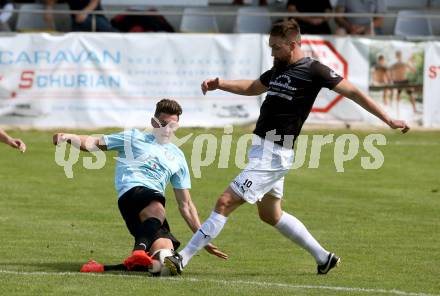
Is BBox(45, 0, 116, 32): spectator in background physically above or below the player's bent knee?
below

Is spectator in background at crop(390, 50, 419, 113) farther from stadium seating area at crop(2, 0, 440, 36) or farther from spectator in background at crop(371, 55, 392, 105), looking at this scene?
stadium seating area at crop(2, 0, 440, 36)

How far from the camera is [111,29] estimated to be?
852 inches

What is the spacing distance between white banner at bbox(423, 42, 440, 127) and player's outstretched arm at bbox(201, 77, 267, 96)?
11793 mm

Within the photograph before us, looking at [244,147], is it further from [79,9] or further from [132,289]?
[132,289]

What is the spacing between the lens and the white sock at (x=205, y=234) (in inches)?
373

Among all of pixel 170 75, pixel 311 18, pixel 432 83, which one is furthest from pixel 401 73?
pixel 170 75

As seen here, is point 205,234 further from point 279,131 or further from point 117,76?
point 117,76

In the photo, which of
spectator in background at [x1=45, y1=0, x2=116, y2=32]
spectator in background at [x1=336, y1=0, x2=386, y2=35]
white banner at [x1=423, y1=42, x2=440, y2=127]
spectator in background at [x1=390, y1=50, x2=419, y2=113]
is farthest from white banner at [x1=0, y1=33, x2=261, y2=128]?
white banner at [x1=423, y1=42, x2=440, y2=127]

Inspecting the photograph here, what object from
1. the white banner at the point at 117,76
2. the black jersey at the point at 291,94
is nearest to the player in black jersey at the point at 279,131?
the black jersey at the point at 291,94

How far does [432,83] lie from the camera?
21.4m

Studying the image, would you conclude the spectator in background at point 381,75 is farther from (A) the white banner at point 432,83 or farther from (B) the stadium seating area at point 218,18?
(B) the stadium seating area at point 218,18

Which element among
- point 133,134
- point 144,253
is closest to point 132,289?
point 144,253

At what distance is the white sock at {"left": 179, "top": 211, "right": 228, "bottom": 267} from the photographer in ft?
31.1

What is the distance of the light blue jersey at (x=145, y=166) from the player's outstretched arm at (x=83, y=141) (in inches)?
11.5
